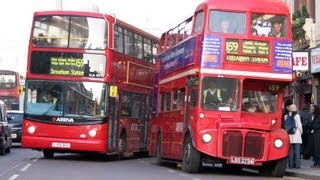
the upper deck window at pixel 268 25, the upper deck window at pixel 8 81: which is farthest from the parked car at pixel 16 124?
the upper deck window at pixel 268 25

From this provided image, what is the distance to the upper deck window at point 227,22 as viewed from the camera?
56.0ft

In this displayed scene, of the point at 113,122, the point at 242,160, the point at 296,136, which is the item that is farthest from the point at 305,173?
the point at 113,122

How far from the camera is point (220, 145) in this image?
1648cm

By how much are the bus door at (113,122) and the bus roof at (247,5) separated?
5.96 m

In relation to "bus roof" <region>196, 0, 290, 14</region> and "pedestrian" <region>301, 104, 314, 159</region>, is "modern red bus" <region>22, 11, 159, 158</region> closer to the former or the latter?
"bus roof" <region>196, 0, 290, 14</region>

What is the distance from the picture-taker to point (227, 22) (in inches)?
677

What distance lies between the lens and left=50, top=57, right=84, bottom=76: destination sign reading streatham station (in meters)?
21.6

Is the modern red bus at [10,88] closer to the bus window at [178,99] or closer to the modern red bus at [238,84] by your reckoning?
the bus window at [178,99]

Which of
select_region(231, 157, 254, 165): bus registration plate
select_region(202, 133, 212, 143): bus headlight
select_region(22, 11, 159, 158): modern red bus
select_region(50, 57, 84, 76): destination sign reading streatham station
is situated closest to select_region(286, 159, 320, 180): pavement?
select_region(231, 157, 254, 165): bus registration plate

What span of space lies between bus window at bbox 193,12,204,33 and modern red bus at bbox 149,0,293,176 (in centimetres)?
3

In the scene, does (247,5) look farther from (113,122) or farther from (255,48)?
(113,122)

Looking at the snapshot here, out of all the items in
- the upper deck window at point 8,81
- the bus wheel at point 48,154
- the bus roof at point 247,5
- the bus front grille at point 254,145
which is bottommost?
the bus wheel at point 48,154

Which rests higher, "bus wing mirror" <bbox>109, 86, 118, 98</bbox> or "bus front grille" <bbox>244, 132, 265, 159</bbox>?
"bus wing mirror" <bbox>109, 86, 118, 98</bbox>

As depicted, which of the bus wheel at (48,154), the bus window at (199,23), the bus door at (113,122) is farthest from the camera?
the bus wheel at (48,154)
